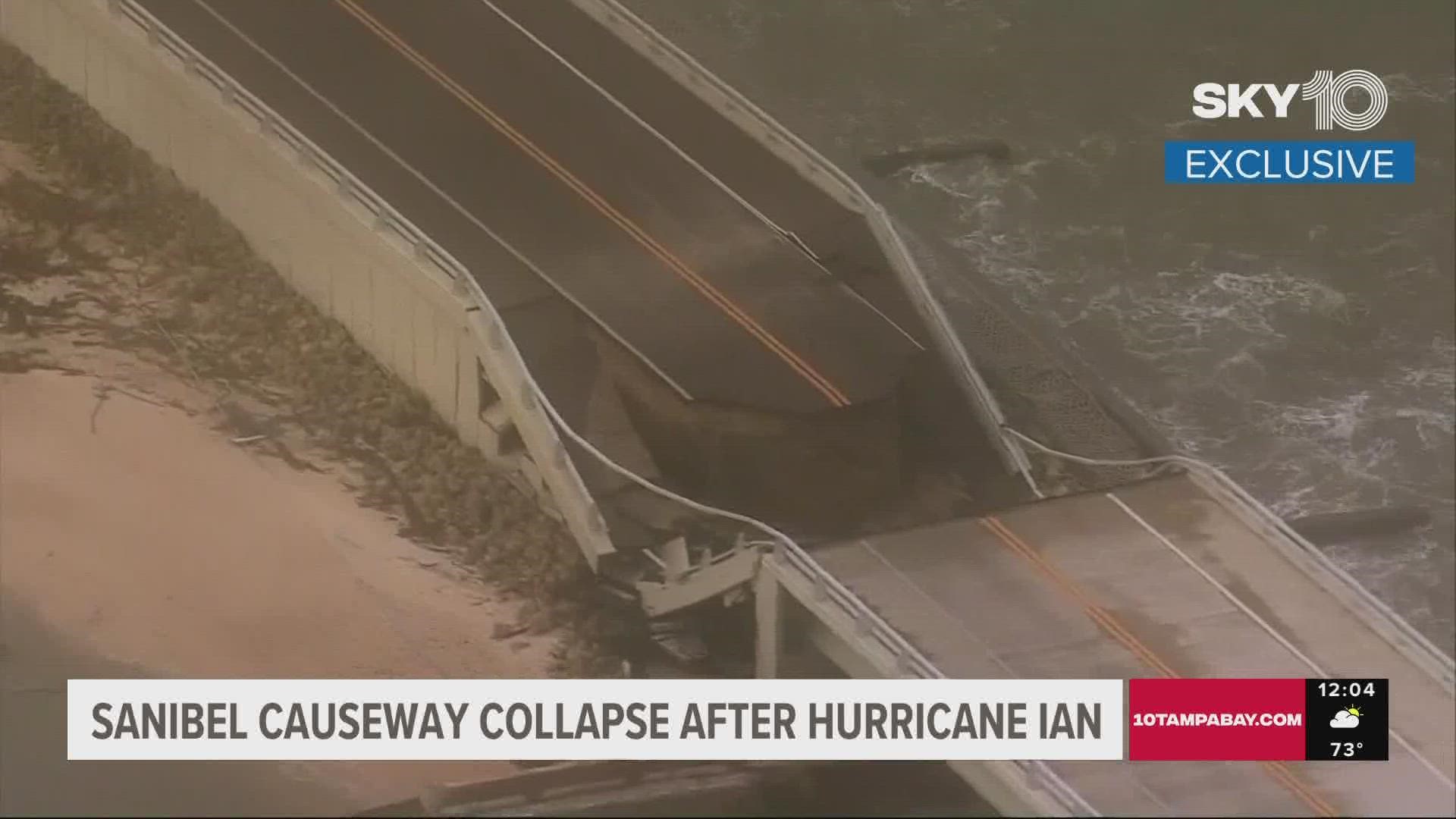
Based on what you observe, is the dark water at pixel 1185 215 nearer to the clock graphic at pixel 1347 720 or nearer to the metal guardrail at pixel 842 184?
the metal guardrail at pixel 842 184

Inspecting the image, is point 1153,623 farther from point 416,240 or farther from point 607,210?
point 416,240

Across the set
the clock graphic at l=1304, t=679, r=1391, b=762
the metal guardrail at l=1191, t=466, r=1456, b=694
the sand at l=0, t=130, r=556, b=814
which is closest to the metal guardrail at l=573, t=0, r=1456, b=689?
the metal guardrail at l=1191, t=466, r=1456, b=694

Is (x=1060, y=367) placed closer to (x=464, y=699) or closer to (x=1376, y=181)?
(x=1376, y=181)

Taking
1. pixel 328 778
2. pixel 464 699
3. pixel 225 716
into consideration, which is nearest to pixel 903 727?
pixel 464 699

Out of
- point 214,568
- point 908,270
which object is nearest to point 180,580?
point 214,568

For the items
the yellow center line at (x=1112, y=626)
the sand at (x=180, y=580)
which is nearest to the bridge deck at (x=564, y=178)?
the yellow center line at (x=1112, y=626)

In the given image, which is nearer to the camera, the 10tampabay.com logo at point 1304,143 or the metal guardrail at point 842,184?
the 10tampabay.com logo at point 1304,143
